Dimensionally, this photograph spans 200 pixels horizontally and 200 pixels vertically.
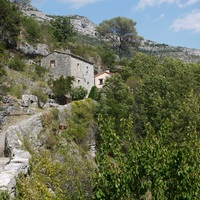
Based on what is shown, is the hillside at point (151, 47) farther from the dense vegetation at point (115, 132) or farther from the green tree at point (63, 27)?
the dense vegetation at point (115, 132)

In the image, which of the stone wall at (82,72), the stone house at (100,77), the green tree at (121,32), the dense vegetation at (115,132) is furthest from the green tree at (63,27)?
the green tree at (121,32)

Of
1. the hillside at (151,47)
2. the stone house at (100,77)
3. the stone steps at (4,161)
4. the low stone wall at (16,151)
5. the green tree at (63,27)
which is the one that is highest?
the hillside at (151,47)

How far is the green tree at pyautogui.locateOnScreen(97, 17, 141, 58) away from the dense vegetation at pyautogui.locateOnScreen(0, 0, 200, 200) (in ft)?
57.5

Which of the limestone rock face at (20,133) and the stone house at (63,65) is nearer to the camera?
the limestone rock face at (20,133)

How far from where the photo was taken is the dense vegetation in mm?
7699

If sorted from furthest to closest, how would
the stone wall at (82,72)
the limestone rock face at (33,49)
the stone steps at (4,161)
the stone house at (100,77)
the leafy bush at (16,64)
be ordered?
the stone house at (100,77) < the limestone rock face at (33,49) < the stone wall at (82,72) < the leafy bush at (16,64) < the stone steps at (4,161)

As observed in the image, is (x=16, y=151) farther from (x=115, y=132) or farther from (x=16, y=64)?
(x=16, y=64)

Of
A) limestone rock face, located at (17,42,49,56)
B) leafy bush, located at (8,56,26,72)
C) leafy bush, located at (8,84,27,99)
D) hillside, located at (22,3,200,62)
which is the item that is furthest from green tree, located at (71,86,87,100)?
hillside, located at (22,3,200,62)

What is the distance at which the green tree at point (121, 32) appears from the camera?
72.1m

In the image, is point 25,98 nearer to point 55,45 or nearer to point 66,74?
point 66,74

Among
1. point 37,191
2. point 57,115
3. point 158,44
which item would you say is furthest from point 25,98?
point 158,44

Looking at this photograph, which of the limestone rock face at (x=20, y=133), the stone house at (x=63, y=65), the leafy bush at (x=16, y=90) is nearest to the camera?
the limestone rock face at (x=20, y=133)

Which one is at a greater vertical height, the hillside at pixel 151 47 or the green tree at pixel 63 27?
the hillside at pixel 151 47

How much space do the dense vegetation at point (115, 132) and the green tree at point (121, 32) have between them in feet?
57.5
